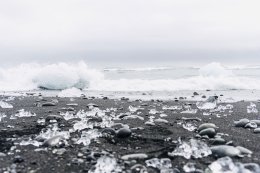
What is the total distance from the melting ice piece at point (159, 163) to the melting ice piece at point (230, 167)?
1.44 feet

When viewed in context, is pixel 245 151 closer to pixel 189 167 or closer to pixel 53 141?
pixel 189 167

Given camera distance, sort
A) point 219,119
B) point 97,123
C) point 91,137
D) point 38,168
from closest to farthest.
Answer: point 38,168 → point 91,137 → point 97,123 → point 219,119

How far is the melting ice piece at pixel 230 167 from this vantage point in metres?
3.61

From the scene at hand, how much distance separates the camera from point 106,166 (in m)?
3.76

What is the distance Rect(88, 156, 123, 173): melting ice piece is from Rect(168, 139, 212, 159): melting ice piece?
31.9 inches

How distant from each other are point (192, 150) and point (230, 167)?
770 millimetres

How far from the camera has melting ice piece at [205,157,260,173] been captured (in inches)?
142

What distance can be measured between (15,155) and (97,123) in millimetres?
2439

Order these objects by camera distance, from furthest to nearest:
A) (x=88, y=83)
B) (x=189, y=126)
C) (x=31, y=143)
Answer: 1. (x=88, y=83)
2. (x=189, y=126)
3. (x=31, y=143)

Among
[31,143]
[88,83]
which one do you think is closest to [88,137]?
[31,143]

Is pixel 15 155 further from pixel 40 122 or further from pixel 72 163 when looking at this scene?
pixel 40 122

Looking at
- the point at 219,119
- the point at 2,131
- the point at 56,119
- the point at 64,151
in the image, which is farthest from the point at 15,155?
the point at 219,119

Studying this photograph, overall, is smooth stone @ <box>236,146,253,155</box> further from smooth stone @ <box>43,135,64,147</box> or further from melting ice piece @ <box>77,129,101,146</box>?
smooth stone @ <box>43,135,64,147</box>

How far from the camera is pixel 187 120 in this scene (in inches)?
282
